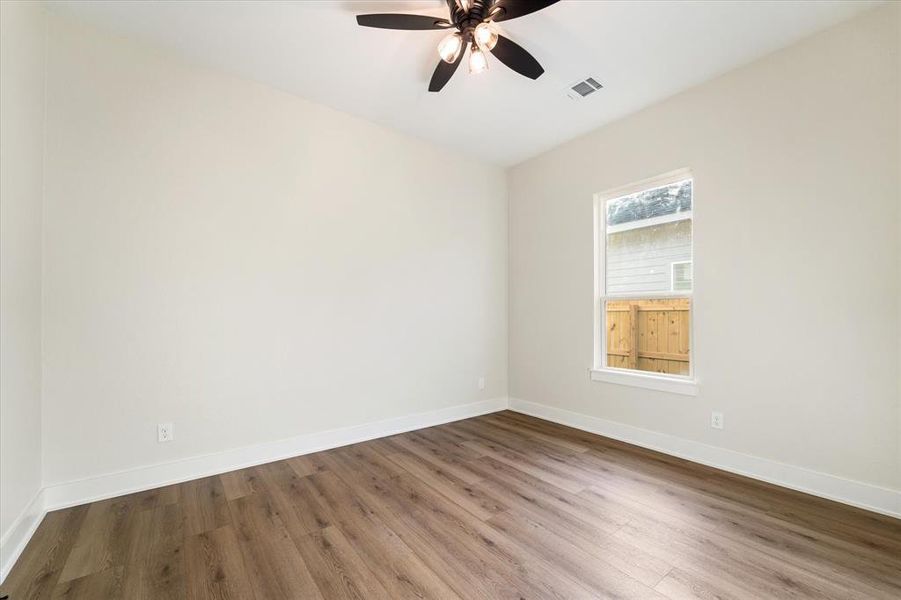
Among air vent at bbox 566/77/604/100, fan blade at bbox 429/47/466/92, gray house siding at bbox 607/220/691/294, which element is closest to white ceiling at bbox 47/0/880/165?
air vent at bbox 566/77/604/100

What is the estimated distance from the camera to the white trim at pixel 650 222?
3.09 metres

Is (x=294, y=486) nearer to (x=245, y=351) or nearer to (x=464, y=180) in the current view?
(x=245, y=351)

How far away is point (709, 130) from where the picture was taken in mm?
2857

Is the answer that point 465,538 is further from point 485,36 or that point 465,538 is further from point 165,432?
point 485,36

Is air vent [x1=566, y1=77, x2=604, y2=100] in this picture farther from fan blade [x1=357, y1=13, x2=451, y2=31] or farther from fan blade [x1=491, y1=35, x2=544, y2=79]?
fan blade [x1=357, y1=13, x2=451, y2=31]

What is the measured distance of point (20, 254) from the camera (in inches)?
75.0

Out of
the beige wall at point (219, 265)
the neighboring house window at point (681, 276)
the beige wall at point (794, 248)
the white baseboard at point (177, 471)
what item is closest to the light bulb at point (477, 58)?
the beige wall at point (219, 265)

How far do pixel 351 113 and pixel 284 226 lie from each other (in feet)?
4.02

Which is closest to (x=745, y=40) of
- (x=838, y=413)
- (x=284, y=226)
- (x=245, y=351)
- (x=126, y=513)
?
(x=838, y=413)

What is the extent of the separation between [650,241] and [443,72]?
225cm

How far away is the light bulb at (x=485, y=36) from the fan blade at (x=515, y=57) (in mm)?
36

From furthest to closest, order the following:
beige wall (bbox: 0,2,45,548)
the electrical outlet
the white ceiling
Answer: the electrical outlet → the white ceiling → beige wall (bbox: 0,2,45,548)

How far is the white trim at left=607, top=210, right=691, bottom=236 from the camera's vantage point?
3086mm

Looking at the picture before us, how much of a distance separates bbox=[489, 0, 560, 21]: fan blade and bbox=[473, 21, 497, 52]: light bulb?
0.07 meters
